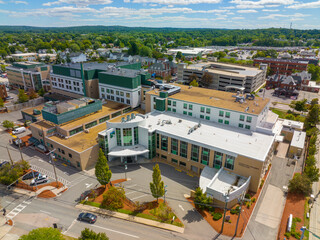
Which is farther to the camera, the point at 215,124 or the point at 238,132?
the point at 215,124

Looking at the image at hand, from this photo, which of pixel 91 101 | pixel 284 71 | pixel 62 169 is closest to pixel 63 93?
pixel 91 101

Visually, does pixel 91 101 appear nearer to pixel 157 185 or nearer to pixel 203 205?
pixel 157 185

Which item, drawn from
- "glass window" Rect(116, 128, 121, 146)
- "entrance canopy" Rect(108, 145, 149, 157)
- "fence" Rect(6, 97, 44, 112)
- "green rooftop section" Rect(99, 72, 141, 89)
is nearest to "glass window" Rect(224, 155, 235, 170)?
"entrance canopy" Rect(108, 145, 149, 157)

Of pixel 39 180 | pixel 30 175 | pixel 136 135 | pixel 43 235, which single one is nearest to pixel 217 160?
pixel 136 135

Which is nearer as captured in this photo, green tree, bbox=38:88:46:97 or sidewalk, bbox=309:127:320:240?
sidewalk, bbox=309:127:320:240

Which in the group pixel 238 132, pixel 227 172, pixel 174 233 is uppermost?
pixel 238 132

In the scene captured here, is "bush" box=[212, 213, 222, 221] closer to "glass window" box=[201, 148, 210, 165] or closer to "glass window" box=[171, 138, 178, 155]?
"glass window" box=[201, 148, 210, 165]
